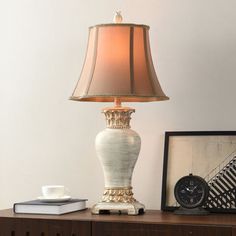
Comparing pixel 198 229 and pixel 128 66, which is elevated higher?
pixel 128 66

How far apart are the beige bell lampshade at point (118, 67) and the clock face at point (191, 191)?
26cm

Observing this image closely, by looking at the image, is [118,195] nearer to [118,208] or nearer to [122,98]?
[118,208]

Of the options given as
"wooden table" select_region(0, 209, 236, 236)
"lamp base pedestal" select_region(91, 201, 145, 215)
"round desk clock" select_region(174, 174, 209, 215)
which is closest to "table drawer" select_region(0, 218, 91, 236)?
"wooden table" select_region(0, 209, 236, 236)

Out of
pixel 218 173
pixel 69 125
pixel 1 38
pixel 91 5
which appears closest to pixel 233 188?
pixel 218 173

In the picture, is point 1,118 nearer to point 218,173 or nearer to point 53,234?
point 53,234

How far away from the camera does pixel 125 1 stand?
210 cm

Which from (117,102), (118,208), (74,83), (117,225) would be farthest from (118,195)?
(74,83)

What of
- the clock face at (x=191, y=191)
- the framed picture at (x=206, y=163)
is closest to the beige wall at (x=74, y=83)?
the framed picture at (x=206, y=163)

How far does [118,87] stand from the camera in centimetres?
174

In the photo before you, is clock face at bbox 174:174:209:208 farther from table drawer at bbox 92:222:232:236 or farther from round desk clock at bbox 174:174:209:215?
table drawer at bbox 92:222:232:236

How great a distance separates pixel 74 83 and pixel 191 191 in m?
0.62

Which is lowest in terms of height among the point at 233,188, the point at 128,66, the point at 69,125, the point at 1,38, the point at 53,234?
the point at 53,234

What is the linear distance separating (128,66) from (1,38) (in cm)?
70

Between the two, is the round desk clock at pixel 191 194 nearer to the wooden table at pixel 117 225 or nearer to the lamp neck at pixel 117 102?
the wooden table at pixel 117 225
